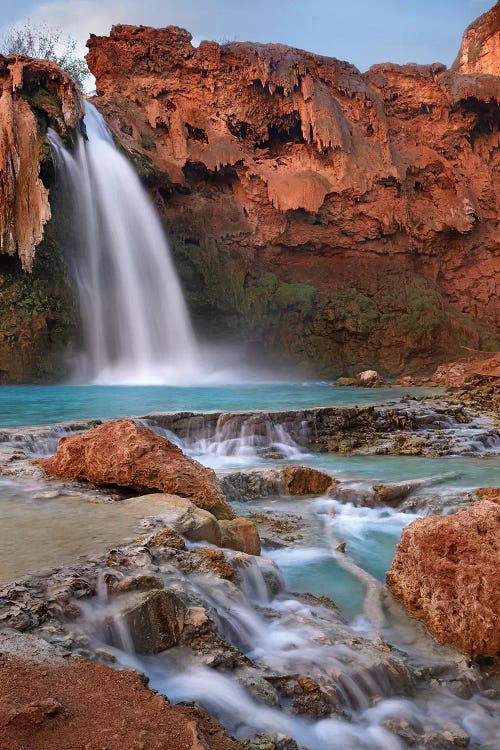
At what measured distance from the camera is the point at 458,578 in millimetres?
3777

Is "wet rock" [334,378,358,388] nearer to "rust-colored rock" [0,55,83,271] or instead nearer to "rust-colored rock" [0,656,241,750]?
"rust-colored rock" [0,55,83,271]

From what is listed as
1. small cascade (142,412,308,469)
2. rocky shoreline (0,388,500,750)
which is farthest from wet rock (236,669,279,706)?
small cascade (142,412,308,469)

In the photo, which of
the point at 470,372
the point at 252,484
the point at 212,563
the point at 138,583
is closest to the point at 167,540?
the point at 212,563

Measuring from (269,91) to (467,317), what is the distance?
1396 centimetres

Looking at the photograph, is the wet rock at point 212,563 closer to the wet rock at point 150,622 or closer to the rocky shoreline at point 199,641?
the rocky shoreline at point 199,641

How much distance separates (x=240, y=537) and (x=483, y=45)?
127ft

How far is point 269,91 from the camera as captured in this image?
2584cm

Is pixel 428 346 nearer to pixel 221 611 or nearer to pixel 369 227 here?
pixel 369 227

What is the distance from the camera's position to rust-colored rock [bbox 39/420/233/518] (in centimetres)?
534

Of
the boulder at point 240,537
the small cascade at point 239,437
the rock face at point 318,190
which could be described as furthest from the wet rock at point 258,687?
the rock face at point 318,190

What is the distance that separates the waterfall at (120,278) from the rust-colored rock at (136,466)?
15116 mm

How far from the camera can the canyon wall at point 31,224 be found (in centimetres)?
1758

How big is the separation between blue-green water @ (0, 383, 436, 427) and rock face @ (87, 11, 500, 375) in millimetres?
8252

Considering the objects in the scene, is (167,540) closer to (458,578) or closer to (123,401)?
(458,578)
